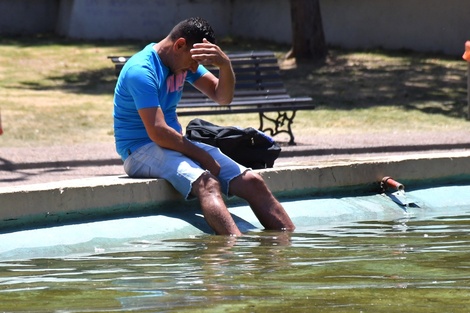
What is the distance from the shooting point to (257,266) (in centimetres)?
575

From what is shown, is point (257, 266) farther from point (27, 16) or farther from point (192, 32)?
point (27, 16)

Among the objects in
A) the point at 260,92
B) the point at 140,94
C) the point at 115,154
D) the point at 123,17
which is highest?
the point at 140,94

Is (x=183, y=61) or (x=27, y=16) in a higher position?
(x=183, y=61)

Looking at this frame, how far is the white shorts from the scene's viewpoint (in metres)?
6.93

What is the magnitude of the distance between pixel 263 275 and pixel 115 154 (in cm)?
732

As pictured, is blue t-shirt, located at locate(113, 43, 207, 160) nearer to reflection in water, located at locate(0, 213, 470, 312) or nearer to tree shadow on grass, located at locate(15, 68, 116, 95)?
reflection in water, located at locate(0, 213, 470, 312)

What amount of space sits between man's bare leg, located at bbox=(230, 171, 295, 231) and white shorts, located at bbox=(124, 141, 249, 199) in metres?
0.05

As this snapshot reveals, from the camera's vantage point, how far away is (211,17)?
27828 mm

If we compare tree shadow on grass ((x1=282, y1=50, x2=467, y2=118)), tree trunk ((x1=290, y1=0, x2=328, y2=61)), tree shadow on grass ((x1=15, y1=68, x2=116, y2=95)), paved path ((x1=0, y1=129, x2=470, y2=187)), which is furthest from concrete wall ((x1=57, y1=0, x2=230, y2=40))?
paved path ((x1=0, y1=129, x2=470, y2=187))

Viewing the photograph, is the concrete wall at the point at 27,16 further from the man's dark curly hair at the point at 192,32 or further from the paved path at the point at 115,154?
the man's dark curly hair at the point at 192,32

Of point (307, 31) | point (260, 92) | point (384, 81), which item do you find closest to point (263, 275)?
point (260, 92)

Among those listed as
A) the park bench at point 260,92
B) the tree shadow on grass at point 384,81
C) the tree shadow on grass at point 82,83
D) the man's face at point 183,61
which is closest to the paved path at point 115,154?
the park bench at point 260,92

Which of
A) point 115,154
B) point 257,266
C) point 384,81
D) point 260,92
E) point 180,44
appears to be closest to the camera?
point 257,266

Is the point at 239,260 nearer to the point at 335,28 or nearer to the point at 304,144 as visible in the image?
the point at 304,144
